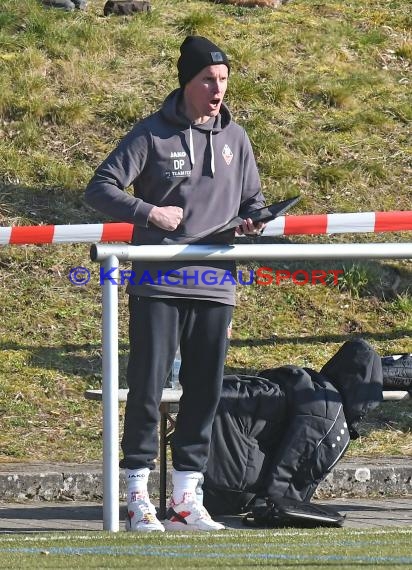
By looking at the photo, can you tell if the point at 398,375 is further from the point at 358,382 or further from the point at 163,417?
the point at 163,417

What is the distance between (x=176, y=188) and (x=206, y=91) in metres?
0.41

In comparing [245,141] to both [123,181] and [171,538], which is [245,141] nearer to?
[123,181]

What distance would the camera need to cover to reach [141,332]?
17.7ft

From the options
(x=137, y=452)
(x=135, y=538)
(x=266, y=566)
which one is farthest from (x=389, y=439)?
(x=266, y=566)

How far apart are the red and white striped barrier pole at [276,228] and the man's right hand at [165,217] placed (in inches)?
149

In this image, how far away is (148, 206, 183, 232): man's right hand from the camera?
208 inches

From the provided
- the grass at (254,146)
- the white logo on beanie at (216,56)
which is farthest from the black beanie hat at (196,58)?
the grass at (254,146)

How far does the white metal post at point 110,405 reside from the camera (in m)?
5.26

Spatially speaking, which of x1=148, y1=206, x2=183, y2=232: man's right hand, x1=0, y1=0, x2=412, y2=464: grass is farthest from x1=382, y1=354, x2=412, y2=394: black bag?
x1=148, y1=206, x2=183, y2=232: man's right hand

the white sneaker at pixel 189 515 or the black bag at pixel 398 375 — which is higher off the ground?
the black bag at pixel 398 375

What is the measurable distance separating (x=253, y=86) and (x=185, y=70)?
20.7 feet

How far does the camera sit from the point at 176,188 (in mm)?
5465

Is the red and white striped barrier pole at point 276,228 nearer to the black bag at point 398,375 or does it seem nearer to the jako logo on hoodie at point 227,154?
the black bag at point 398,375

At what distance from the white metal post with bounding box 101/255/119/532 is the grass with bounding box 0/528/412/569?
20cm
